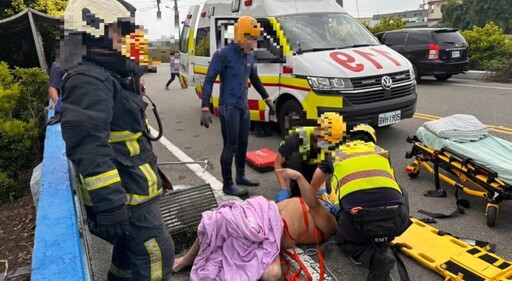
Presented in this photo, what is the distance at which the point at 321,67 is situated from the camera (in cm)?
553

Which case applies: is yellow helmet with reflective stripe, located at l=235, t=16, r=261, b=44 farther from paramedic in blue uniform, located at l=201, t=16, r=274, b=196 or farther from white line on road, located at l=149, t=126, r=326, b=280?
white line on road, located at l=149, t=126, r=326, b=280

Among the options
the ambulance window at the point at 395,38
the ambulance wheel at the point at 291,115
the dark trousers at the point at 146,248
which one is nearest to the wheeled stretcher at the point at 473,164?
the ambulance wheel at the point at 291,115

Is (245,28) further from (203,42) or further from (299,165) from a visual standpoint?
(203,42)

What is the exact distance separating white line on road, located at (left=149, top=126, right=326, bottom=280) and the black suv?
7825 mm

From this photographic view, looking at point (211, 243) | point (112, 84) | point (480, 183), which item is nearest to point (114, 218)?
point (112, 84)

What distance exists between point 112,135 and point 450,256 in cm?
251

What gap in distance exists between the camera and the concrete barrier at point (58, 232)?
1.78 metres

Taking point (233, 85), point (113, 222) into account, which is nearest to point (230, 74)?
point (233, 85)

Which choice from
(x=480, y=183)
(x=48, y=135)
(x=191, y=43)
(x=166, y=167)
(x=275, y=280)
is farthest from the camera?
(x=191, y=43)

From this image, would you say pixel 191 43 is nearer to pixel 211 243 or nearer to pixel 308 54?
pixel 308 54

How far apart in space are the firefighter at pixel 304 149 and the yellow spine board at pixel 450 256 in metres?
1.01

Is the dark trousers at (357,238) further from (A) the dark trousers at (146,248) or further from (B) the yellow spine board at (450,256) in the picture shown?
(A) the dark trousers at (146,248)

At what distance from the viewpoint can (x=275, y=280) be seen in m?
2.91

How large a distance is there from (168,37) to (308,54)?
3694mm
